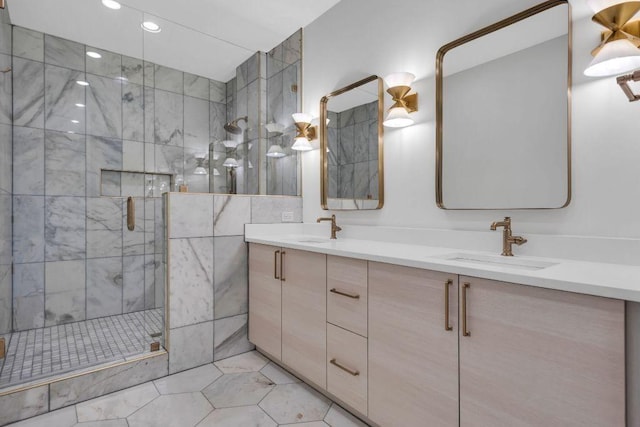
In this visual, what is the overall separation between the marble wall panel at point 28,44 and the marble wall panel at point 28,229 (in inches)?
42.5

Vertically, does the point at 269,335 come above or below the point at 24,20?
below

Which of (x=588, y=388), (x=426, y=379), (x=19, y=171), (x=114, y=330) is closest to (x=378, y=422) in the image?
(x=426, y=379)

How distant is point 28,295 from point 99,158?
47.9 inches

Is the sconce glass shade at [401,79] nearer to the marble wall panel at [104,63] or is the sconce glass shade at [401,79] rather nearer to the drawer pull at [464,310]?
the drawer pull at [464,310]

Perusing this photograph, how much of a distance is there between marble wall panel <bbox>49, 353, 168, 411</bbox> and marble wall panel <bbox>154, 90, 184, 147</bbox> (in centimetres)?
179

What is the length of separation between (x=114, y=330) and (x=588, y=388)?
285cm

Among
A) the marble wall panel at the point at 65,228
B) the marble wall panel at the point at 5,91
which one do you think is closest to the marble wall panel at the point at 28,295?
the marble wall panel at the point at 65,228

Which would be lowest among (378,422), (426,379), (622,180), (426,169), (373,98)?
(378,422)

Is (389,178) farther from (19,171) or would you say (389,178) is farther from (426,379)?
(19,171)

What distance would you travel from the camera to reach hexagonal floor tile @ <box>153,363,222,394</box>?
6.30ft

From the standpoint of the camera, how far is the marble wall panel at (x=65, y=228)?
105 inches

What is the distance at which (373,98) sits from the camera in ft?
7.28

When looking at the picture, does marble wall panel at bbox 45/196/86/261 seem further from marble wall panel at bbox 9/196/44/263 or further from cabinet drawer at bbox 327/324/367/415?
Result: cabinet drawer at bbox 327/324/367/415

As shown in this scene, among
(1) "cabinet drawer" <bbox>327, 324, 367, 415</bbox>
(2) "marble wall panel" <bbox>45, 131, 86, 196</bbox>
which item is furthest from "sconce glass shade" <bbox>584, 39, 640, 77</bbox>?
A: (2) "marble wall panel" <bbox>45, 131, 86, 196</bbox>
